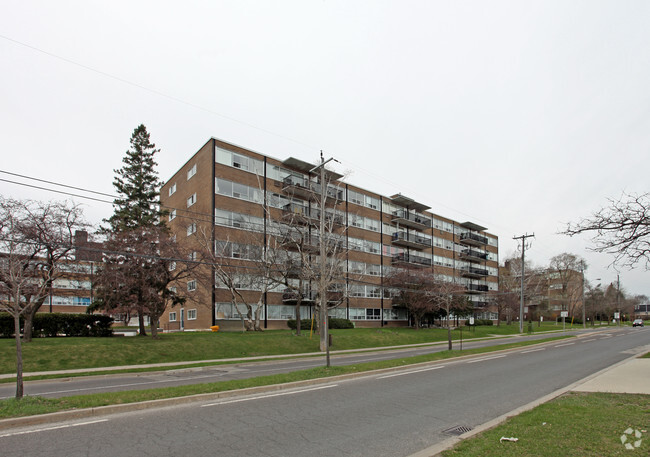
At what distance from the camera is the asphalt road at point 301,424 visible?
20.9ft

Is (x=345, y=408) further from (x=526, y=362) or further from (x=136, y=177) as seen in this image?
(x=136, y=177)

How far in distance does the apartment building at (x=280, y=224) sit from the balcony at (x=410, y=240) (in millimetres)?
156

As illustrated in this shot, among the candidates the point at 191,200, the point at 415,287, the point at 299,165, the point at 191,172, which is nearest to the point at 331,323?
the point at 415,287

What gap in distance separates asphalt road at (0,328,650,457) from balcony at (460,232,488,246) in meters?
65.5

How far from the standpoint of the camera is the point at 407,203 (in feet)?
205

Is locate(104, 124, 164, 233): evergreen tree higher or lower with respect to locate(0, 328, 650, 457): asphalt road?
higher

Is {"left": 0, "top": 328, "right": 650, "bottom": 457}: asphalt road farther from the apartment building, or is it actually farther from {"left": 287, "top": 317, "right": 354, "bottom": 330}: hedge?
{"left": 287, "top": 317, "right": 354, "bottom": 330}: hedge

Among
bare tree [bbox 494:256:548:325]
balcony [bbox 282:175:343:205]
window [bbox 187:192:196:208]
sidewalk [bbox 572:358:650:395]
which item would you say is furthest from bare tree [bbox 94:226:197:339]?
bare tree [bbox 494:256:548:325]

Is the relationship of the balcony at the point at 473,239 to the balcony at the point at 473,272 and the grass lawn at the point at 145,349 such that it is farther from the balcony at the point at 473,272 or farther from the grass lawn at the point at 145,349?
the grass lawn at the point at 145,349

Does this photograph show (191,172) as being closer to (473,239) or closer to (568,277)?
(473,239)

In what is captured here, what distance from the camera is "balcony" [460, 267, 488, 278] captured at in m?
74.5

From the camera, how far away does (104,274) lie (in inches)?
952

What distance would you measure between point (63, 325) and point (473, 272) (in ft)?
217

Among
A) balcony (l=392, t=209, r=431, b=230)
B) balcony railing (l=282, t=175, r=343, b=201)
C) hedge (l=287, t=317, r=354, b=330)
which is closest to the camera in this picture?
hedge (l=287, t=317, r=354, b=330)
